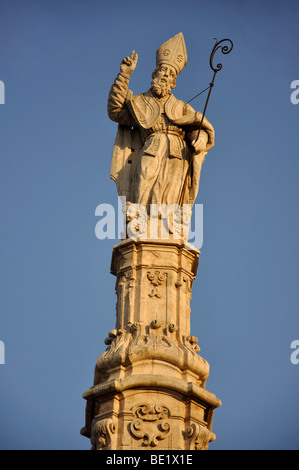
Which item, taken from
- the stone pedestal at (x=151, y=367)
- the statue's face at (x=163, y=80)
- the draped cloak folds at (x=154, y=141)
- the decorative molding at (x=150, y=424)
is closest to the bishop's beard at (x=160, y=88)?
the statue's face at (x=163, y=80)

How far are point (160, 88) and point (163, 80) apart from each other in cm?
20

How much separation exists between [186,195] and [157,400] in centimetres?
508

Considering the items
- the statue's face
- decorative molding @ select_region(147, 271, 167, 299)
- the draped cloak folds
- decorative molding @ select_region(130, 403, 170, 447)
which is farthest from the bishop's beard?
decorative molding @ select_region(130, 403, 170, 447)

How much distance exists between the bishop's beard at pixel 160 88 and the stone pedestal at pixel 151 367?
3.47m

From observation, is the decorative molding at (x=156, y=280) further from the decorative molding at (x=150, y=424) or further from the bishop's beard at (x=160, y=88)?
the bishop's beard at (x=160, y=88)

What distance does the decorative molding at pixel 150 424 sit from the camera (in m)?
21.1

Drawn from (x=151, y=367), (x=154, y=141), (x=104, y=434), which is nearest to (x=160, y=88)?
(x=154, y=141)

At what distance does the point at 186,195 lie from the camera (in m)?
25.0

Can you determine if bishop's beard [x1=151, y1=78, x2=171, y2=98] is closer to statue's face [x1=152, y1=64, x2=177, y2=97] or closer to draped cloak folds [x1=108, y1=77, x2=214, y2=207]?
statue's face [x1=152, y1=64, x2=177, y2=97]

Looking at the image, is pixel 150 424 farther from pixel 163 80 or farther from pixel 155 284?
pixel 163 80

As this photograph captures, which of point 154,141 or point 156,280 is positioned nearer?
point 156,280

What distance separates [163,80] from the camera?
2556 centimetres

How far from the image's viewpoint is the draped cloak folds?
2497cm

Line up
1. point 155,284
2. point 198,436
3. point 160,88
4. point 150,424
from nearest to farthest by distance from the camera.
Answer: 1. point 198,436
2. point 150,424
3. point 155,284
4. point 160,88
